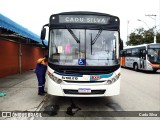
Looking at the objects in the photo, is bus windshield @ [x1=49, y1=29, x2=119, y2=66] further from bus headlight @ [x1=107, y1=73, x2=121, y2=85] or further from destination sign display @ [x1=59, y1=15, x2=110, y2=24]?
bus headlight @ [x1=107, y1=73, x2=121, y2=85]

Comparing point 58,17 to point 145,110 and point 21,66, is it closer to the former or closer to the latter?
point 145,110

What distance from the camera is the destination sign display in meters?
7.86

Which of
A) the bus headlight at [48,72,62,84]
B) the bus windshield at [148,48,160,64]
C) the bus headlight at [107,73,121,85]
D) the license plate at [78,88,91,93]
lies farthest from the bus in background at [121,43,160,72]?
the bus headlight at [48,72,62,84]

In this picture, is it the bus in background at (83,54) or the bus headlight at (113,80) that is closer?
the bus in background at (83,54)

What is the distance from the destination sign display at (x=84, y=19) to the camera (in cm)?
786

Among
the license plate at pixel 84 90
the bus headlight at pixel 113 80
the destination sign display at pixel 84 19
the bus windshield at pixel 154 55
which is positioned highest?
the destination sign display at pixel 84 19

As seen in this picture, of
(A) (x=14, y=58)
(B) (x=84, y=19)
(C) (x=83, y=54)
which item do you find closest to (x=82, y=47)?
(C) (x=83, y=54)

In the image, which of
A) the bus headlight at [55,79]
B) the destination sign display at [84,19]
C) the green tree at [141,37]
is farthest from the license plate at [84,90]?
the green tree at [141,37]

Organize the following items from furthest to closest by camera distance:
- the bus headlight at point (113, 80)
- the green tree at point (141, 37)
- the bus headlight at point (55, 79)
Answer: the green tree at point (141, 37) → the bus headlight at point (113, 80) → the bus headlight at point (55, 79)

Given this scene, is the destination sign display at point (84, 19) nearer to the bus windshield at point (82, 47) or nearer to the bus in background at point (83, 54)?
the bus in background at point (83, 54)

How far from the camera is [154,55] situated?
22562 millimetres

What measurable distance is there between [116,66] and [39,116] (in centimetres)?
285

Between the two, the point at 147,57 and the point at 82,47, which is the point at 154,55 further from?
the point at 82,47

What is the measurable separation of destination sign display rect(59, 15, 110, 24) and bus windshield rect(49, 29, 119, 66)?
0.32 meters
